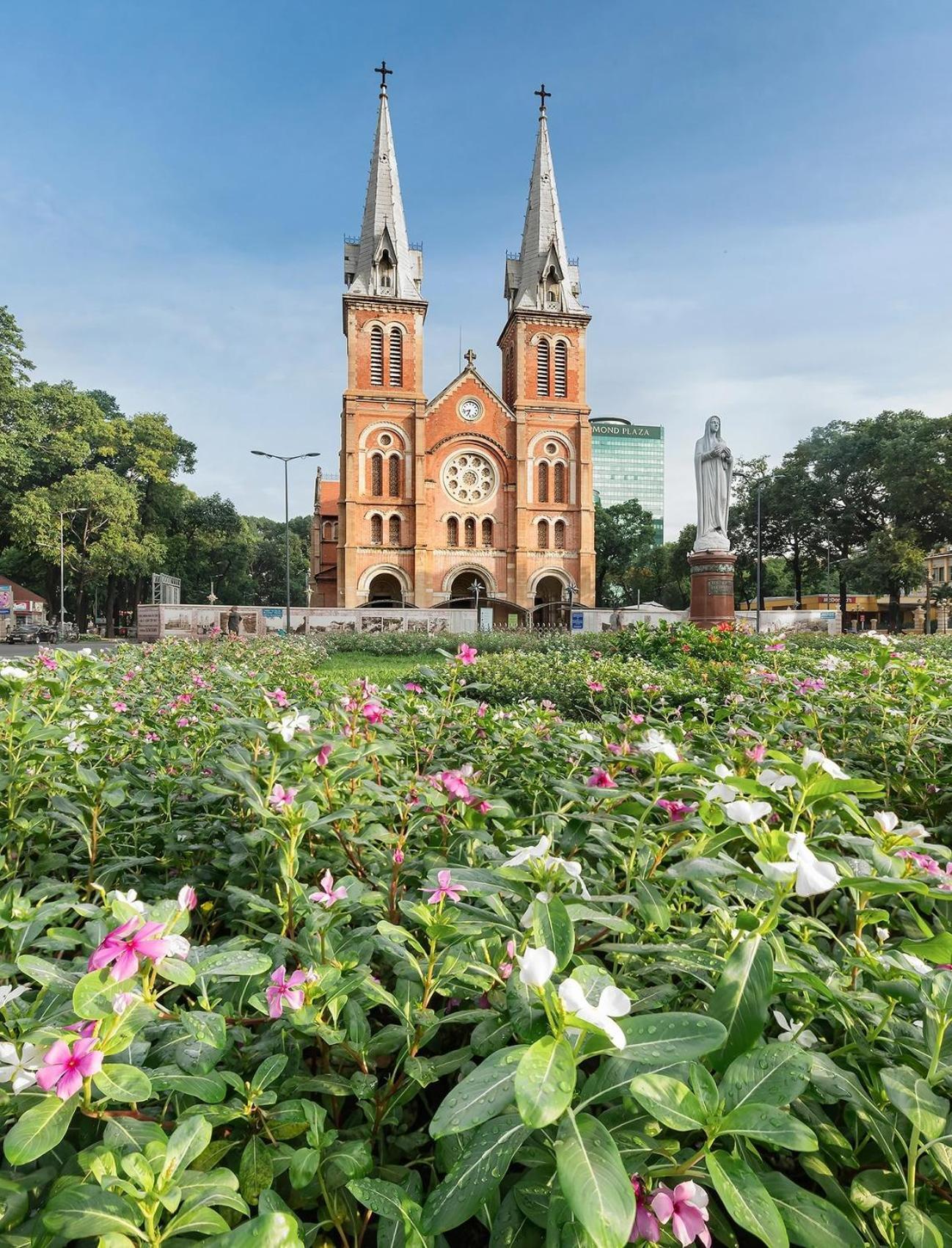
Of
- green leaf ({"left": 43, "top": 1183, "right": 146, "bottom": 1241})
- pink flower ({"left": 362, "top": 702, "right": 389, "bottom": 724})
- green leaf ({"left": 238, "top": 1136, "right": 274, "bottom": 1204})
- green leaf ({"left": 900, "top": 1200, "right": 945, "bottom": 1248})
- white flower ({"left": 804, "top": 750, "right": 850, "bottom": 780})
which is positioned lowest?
green leaf ({"left": 238, "top": 1136, "right": 274, "bottom": 1204})

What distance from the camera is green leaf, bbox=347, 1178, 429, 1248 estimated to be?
0.82 m

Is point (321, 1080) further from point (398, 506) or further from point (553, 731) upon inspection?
point (398, 506)

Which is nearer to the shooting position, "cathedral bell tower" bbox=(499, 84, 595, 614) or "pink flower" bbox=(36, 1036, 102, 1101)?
"pink flower" bbox=(36, 1036, 102, 1101)

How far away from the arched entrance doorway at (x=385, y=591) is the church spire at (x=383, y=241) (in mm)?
15457

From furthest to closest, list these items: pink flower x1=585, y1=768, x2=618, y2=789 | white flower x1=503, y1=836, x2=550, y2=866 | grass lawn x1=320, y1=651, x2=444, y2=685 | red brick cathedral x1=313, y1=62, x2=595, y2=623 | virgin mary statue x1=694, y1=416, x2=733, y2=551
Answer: red brick cathedral x1=313, y1=62, x2=595, y2=623 < virgin mary statue x1=694, y1=416, x2=733, y2=551 < grass lawn x1=320, y1=651, x2=444, y2=685 < pink flower x1=585, y1=768, x2=618, y2=789 < white flower x1=503, y1=836, x2=550, y2=866

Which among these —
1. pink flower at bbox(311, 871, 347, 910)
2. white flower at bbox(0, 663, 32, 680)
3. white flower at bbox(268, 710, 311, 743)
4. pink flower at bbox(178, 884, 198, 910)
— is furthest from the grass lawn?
pink flower at bbox(178, 884, 198, 910)

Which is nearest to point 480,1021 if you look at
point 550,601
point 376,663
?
point 376,663

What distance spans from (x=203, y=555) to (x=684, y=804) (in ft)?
170

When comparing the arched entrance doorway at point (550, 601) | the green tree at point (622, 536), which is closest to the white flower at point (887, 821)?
the arched entrance doorway at point (550, 601)

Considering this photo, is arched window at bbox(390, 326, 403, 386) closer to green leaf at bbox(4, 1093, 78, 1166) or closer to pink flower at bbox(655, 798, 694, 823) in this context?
pink flower at bbox(655, 798, 694, 823)

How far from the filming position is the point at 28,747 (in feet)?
8.05

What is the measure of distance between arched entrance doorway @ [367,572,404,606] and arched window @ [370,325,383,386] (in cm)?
1070

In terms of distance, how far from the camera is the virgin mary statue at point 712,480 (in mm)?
17516

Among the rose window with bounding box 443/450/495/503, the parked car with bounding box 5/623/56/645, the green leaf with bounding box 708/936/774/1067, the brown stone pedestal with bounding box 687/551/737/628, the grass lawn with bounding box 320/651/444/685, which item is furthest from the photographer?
the rose window with bounding box 443/450/495/503
